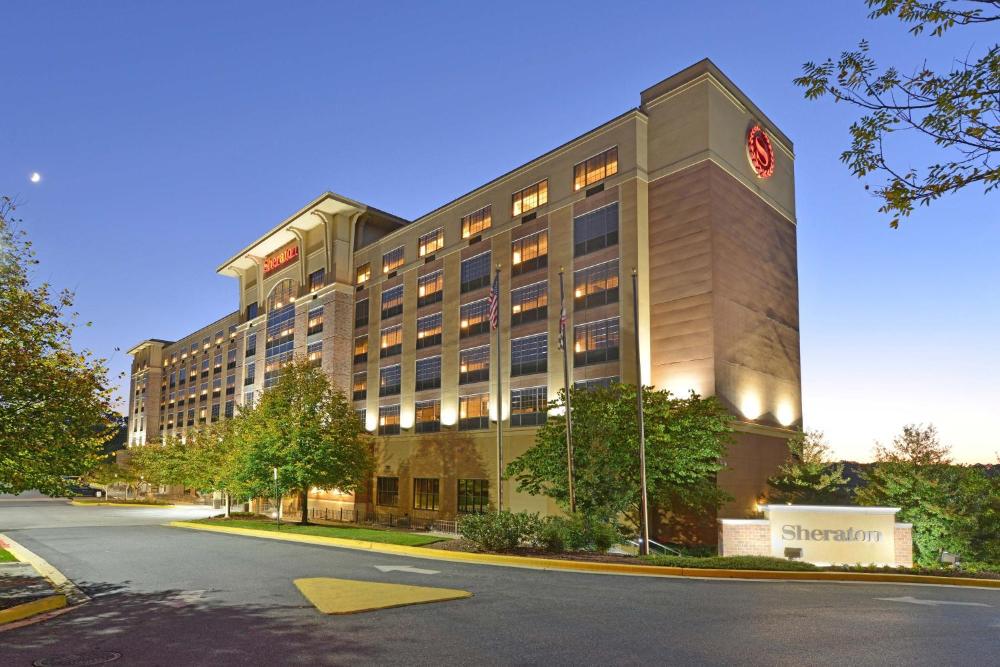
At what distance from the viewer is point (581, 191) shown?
143 feet

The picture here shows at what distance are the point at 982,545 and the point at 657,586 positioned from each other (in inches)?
840

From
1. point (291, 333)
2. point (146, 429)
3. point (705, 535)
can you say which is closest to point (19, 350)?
point (705, 535)

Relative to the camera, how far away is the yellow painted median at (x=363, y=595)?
12.9 metres

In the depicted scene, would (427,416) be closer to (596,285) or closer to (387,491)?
(387,491)

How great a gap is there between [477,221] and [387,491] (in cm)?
2186

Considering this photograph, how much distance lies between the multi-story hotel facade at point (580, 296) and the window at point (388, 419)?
0.50 ft

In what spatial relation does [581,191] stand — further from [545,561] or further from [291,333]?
[291,333]

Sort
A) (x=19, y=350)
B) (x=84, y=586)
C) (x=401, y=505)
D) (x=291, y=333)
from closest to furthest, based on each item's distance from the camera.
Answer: (x=19, y=350) → (x=84, y=586) → (x=401, y=505) → (x=291, y=333)

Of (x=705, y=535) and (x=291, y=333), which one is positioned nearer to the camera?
(x=705, y=535)

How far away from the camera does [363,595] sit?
14.1m

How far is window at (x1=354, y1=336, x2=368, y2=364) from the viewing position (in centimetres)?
6112

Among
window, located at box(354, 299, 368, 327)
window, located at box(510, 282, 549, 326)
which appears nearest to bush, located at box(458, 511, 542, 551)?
window, located at box(510, 282, 549, 326)

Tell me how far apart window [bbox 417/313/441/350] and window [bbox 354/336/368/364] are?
7.79 metres

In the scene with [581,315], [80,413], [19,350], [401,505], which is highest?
[581,315]
